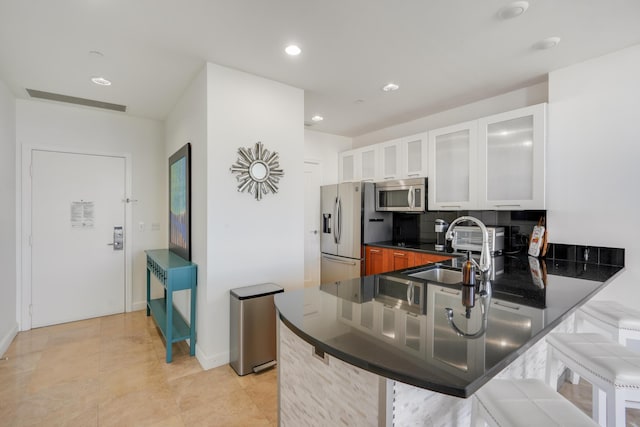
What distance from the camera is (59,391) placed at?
87.4 inches

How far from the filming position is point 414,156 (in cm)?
379

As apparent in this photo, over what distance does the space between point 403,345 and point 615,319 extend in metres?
1.73

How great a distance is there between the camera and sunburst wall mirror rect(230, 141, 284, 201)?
266 centimetres

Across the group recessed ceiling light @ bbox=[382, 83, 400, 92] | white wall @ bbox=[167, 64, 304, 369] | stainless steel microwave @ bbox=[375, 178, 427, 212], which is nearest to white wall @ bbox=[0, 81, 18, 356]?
white wall @ bbox=[167, 64, 304, 369]

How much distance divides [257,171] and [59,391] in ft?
7.49

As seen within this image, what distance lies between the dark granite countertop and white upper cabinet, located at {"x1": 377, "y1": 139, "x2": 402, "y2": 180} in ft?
7.53

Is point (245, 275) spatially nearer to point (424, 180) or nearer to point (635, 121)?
point (424, 180)

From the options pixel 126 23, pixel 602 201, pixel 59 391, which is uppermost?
pixel 126 23

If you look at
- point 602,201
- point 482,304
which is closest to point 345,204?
point 602,201

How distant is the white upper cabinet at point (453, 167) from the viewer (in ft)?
10.4

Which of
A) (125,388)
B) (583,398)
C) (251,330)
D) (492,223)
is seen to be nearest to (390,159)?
(492,223)

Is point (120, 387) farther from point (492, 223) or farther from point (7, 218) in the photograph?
point (492, 223)

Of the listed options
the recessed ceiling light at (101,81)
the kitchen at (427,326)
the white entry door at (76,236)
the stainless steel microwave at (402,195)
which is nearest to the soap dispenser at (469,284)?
the kitchen at (427,326)

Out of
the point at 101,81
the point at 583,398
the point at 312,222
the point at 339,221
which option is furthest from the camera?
the point at 312,222
